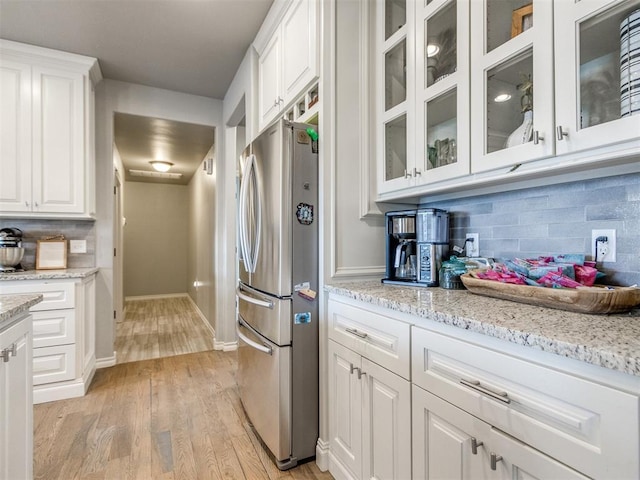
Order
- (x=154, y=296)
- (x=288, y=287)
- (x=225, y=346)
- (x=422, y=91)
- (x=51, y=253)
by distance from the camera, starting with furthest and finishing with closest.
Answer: (x=154, y=296)
(x=225, y=346)
(x=51, y=253)
(x=288, y=287)
(x=422, y=91)

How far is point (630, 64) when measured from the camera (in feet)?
3.00

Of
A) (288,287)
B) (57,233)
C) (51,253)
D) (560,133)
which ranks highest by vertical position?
(560,133)

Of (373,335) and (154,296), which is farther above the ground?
(373,335)

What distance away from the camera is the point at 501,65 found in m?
1.19

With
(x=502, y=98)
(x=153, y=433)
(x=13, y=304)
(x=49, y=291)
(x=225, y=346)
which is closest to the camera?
(x=13, y=304)

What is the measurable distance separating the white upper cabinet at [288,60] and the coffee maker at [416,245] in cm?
89

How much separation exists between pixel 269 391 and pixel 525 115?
168cm

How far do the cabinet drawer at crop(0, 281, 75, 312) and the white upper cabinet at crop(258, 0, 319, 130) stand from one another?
1929mm

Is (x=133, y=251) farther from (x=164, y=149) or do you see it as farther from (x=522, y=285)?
(x=522, y=285)

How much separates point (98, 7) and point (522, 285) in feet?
9.58

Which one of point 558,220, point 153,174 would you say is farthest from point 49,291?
point 153,174

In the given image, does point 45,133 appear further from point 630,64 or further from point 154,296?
point 154,296

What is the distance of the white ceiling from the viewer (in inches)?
85.0

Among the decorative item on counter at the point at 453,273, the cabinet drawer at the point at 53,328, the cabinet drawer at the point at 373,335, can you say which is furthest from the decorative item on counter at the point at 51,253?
the decorative item on counter at the point at 453,273
